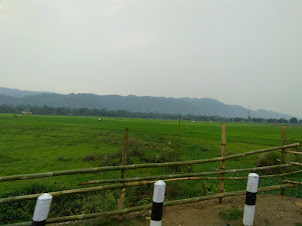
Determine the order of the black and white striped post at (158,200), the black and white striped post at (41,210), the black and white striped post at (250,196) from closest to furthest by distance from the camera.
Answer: the black and white striped post at (41,210), the black and white striped post at (158,200), the black and white striped post at (250,196)

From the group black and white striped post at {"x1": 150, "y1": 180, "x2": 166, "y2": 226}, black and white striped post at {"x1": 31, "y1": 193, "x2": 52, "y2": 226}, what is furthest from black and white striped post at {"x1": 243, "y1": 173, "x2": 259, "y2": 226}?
black and white striped post at {"x1": 31, "y1": 193, "x2": 52, "y2": 226}

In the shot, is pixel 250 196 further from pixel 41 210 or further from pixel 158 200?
pixel 41 210

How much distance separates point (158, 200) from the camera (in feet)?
7.85

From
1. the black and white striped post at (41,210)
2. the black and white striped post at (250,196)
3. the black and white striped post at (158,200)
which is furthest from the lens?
the black and white striped post at (250,196)

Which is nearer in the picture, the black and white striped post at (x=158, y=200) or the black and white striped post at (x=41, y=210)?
the black and white striped post at (x=41, y=210)

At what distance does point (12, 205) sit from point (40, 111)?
4097 inches

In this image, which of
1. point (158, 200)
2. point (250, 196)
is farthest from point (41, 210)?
point (250, 196)

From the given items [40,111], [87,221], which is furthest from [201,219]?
[40,111]

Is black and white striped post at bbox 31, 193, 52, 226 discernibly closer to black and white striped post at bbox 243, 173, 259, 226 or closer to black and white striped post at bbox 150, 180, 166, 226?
black and white striped post at bbox 150, 180, 166, 226

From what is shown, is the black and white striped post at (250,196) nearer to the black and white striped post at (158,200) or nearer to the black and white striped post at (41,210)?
the black and white striped post at (158,200)

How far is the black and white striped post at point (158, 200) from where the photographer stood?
2.34m

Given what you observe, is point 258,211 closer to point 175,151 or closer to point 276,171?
point 276,171

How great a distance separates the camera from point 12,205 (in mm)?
5453

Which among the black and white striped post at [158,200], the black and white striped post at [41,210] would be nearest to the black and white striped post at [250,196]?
the black and white striped post at [158,200]
